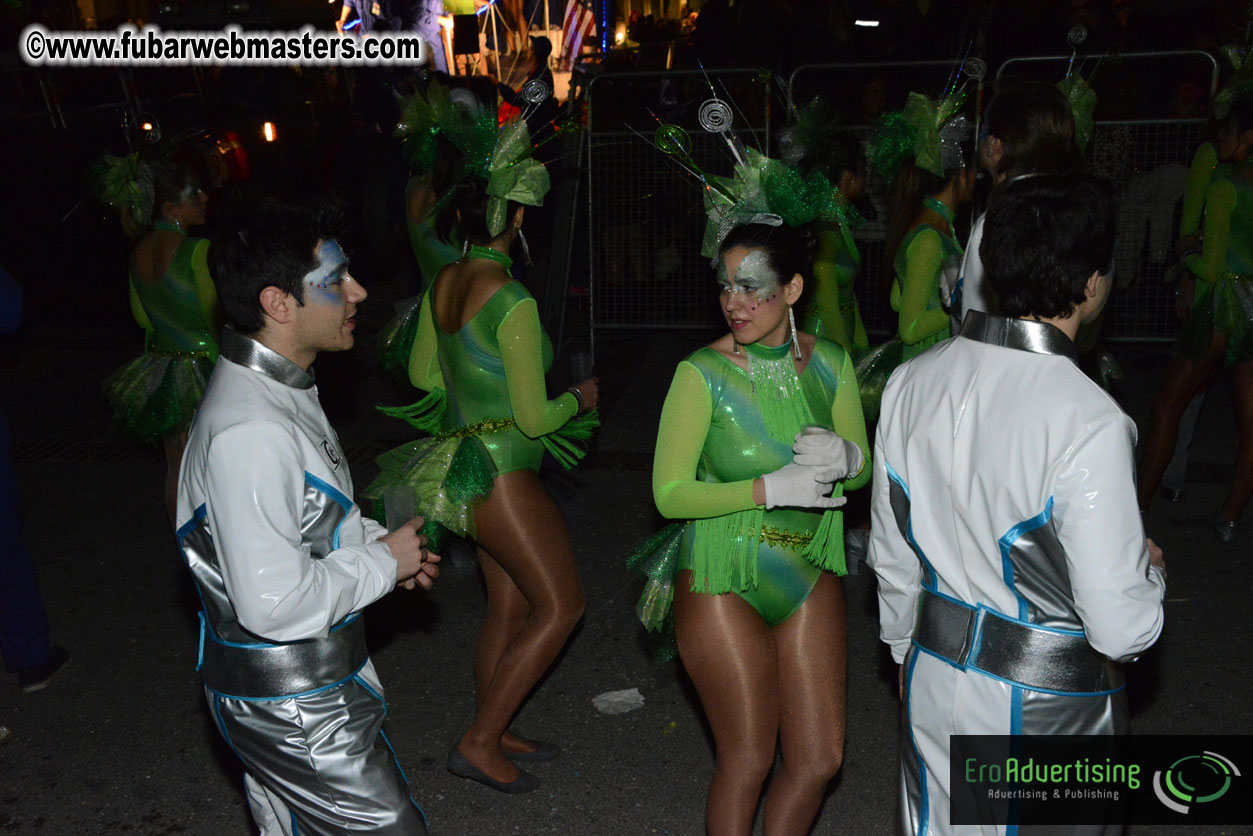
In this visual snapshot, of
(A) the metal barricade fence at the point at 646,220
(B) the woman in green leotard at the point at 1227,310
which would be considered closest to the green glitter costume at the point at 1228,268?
(B) the woman in green leotard at the point at 1227,310

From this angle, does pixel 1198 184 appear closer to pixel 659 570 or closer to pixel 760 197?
pixel 760 197

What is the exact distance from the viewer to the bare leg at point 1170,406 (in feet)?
18.1

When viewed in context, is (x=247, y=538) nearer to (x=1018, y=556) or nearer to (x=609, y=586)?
(x=1018, y=556)

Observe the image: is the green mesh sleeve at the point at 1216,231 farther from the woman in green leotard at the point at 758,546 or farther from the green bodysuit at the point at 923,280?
the woman in green leotard at the point at 758,546

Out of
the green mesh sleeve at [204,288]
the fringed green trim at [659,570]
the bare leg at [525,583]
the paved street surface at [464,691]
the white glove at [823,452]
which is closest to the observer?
the white glove at [823,452]

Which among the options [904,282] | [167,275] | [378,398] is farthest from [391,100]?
[904,282]

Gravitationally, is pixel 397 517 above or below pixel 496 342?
below

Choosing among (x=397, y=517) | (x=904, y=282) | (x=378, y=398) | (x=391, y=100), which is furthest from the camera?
(x=391, y=100)

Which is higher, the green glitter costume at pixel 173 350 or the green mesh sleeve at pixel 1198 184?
the green mesh sleeve at pixel 1198 184

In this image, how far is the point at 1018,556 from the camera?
2209 mm

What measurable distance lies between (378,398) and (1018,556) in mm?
7207

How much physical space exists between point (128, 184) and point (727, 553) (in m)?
4.05

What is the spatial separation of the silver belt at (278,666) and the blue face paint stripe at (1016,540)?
1.41 m

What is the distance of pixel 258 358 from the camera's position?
239 cm
